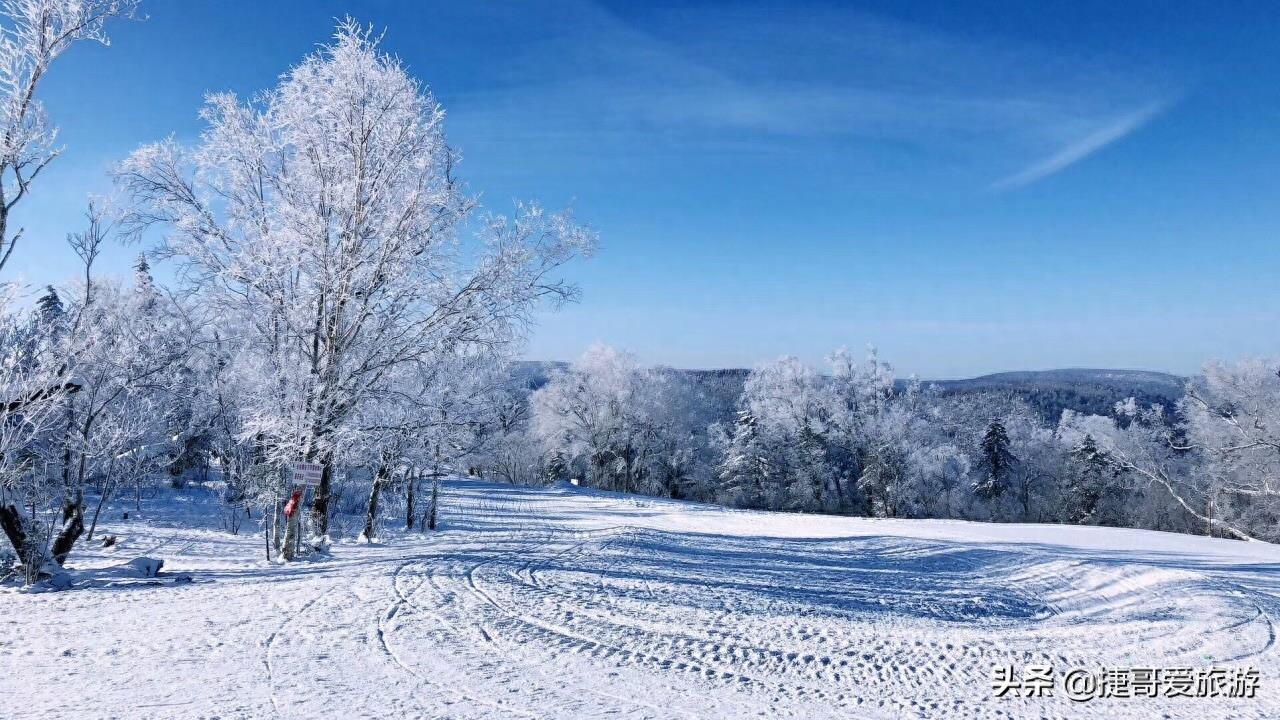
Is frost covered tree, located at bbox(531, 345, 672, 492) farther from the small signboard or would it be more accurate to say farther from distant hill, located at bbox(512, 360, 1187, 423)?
the small signboard

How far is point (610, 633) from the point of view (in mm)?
6852

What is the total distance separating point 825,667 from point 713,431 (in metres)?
48.9

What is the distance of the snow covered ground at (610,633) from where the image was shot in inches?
201

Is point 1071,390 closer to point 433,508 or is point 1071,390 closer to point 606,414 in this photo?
point 606,414

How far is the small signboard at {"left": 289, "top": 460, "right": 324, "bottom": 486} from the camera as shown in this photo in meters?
10.1

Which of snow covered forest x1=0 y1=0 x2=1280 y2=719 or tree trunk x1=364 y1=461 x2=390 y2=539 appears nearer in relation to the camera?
snow covered forest x1=0 y1=0 x2=1280 y2=719

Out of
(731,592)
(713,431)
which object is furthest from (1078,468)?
(731,592)

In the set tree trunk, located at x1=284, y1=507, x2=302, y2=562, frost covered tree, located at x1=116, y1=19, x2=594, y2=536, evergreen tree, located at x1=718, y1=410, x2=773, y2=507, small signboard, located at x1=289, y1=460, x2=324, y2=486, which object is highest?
frost covered tree, located at x1=116, y1=19, x2=594, y2=536

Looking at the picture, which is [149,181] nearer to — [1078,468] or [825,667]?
[825,667]

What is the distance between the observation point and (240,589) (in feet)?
28.5

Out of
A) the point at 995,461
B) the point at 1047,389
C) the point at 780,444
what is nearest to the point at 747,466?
the point at 780,444

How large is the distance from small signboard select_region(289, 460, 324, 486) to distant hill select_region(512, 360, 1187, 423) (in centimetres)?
4282

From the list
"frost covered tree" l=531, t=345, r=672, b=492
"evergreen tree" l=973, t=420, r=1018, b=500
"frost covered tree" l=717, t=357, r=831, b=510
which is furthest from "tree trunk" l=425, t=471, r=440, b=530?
"evergreen tree" l=973, t=420, r=1018, b=500

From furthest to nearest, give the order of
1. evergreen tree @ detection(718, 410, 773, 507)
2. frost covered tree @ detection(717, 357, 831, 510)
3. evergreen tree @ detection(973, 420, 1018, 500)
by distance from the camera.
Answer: evergreen tree @ detection(973, 420, 1018, 500), evergreen tree @ detection(718, 410, 773, 507), frost covered tree @ detection(717, 357, 831, 510)
